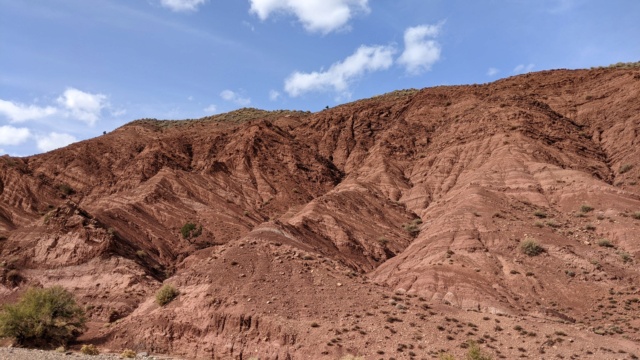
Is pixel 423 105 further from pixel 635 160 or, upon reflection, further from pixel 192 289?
pixel 192 289

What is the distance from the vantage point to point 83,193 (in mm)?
76375

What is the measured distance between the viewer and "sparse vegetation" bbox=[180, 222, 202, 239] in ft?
191

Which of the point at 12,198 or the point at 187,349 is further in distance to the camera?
the point at 12,198

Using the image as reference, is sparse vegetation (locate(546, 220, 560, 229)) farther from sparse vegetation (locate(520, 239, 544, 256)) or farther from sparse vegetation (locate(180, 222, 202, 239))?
sparse vegetation (locate(180, 222, 202, 239))

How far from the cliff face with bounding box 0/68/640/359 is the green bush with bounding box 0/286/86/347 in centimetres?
181

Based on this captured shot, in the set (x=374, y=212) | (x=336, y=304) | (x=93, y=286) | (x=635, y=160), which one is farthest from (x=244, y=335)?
(x=635, y=160)

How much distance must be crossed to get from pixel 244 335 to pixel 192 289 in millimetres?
5513

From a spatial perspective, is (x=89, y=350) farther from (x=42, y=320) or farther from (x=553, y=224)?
(x=553, y=224)

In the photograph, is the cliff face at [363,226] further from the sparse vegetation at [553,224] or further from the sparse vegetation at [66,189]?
the sparse vegetation at [66,189]

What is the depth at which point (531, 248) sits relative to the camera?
40.0 m

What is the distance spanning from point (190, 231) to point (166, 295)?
26662 millimetres

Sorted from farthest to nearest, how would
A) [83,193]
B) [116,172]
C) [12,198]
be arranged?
[116,172] → [83,193] → [12,198]

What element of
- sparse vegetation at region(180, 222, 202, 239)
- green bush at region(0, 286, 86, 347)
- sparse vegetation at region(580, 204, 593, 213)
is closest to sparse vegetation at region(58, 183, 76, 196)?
sparse vegetation at region(180, 222, 202, 239)

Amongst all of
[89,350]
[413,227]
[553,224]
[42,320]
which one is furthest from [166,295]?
[553,224]
